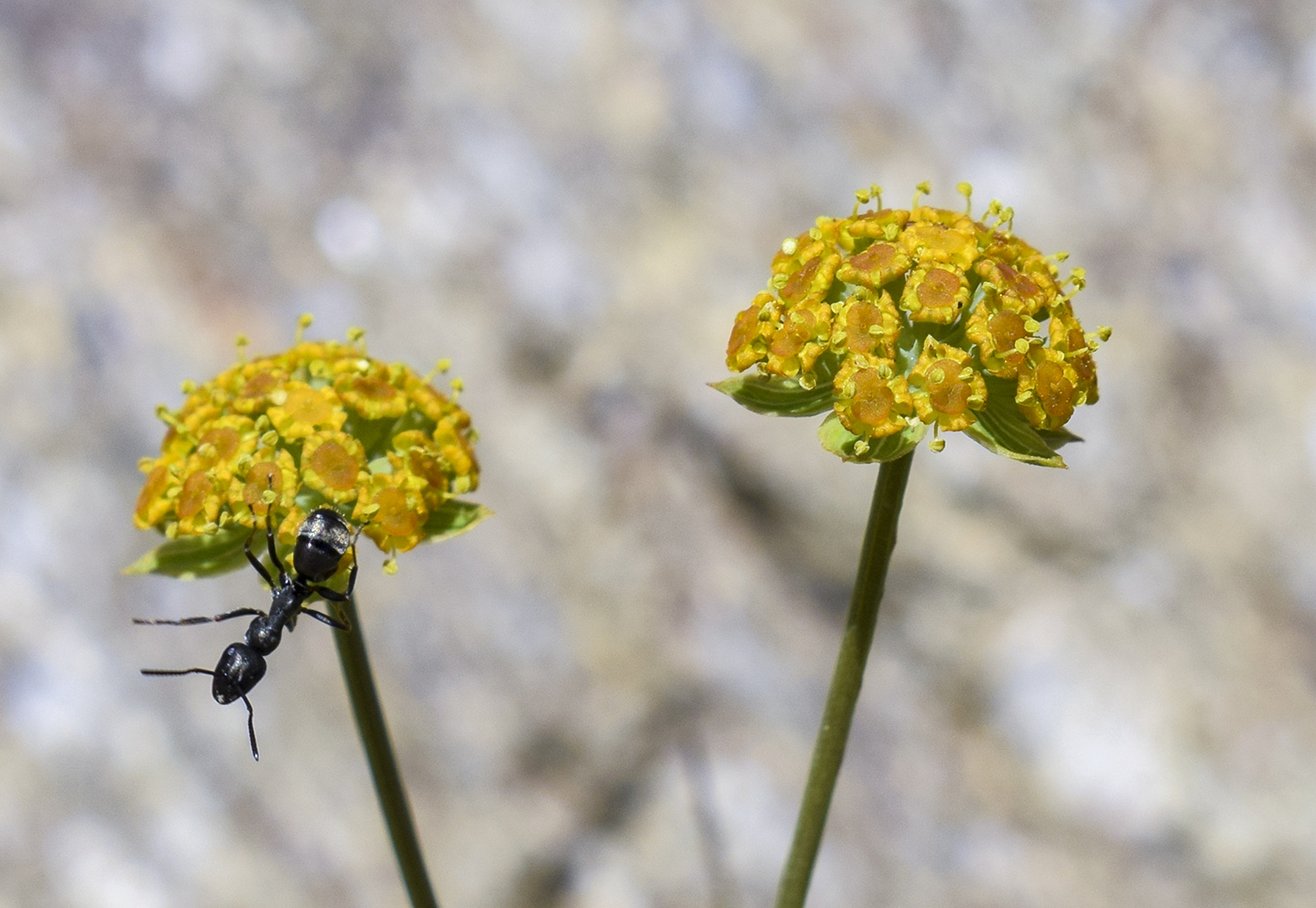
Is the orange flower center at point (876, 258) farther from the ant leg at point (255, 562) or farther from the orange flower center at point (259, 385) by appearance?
the ant leg at point (255, 562)

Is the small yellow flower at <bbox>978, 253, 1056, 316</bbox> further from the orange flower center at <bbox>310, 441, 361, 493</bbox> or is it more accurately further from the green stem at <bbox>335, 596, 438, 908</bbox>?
the green stem at <bbox>335, 596, 438, 908</bbox>

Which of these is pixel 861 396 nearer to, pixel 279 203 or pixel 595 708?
pixel 595 708

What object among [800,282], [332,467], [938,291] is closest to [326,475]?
[332,467]

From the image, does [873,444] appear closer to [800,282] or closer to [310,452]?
[800,282]

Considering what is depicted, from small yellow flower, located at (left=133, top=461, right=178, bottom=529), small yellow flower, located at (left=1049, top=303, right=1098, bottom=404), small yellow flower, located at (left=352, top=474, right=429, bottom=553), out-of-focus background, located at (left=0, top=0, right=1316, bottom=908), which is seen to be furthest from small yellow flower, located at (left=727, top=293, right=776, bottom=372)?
out-of-focus background, located at (left=0, top=0, right=1316, bottom=908)

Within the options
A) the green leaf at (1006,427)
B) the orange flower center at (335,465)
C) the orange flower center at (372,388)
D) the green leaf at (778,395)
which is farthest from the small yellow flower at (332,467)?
the green leaf at (1006,427)
